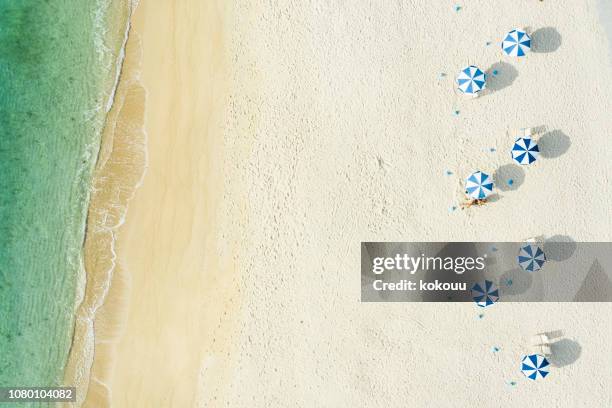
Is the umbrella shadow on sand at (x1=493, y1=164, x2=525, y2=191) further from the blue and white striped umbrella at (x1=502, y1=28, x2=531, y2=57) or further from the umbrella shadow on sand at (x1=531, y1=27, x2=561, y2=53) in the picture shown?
the umbrella shadow on sand at (x1=531, y1=27, x2=561, y2=53)

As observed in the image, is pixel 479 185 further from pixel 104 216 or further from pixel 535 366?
pixel 104 216

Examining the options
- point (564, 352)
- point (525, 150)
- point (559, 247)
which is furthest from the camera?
point (559, 247)

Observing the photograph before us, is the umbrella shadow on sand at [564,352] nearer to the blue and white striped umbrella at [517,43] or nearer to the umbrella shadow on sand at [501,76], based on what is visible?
the umbrella shadow on sand at [501,76]

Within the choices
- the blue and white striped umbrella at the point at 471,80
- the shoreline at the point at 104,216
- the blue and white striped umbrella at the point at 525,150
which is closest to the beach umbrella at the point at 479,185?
the blue and white striped umbrella at the point at 525,150

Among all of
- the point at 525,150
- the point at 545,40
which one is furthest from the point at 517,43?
the point at 525,150

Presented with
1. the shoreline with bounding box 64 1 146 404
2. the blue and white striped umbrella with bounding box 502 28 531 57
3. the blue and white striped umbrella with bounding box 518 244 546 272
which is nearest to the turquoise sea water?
the shoreline with bounding box 64 1 146 404

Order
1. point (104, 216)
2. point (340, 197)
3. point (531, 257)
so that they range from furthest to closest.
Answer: point (104, 216)
point (340, 197)
point (531, 257)

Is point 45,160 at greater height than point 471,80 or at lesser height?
lesser

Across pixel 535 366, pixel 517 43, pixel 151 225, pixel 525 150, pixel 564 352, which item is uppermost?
pixel 517 43
